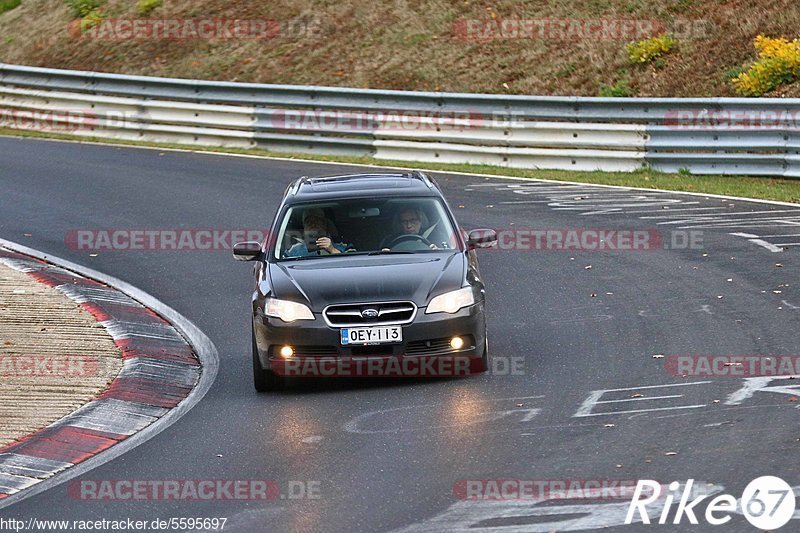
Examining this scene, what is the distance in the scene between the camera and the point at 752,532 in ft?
21.8

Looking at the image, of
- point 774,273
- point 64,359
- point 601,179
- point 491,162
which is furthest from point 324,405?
point 491,162

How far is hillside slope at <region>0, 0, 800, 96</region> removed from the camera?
2547cm

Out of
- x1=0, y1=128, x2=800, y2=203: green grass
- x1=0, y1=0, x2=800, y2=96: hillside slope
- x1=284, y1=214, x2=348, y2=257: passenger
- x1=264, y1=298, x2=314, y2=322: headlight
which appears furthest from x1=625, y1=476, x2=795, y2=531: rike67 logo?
x1=0, y1=0, x2=800, y2=96: hillside slope

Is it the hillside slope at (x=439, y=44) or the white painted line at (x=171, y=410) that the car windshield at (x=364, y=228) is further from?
the hillside slope at (x=439, y=44)

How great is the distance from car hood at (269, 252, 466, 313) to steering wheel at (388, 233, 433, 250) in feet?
0.74

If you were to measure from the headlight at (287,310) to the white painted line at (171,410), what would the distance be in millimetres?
881

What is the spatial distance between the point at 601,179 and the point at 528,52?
732cm

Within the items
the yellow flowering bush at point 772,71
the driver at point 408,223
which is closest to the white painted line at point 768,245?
A: the driver at point 408,223

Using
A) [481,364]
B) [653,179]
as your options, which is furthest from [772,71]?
[481,364]

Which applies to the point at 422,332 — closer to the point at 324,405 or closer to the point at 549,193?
the point at 324,405

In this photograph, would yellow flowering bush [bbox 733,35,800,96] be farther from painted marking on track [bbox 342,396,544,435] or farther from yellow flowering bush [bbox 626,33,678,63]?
painted marking on track [bbox 342,396,544,435]

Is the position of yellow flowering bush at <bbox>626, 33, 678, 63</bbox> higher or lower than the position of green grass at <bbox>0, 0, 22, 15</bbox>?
lower

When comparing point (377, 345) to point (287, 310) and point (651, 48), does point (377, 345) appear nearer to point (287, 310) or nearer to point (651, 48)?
point (287, 310)

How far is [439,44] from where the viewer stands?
29141mm
